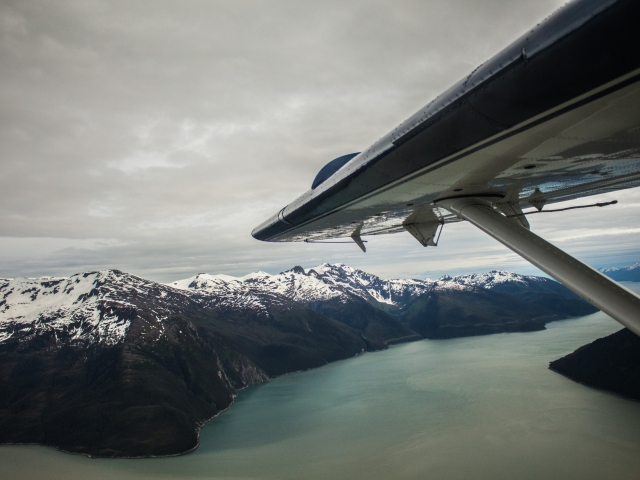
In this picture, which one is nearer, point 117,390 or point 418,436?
point 418,436

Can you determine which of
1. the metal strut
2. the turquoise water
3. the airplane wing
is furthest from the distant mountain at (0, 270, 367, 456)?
the metal strut

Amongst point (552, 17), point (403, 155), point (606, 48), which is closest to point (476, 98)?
point (552, 17)

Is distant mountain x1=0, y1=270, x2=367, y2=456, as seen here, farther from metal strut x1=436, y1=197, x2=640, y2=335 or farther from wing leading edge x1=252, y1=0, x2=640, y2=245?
metal strut x1=436, y1=197, x2=640, y2=335

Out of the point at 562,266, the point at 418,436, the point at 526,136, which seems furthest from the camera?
the point at 418,436

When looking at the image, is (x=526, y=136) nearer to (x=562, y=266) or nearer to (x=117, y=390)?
(x=562, y=266)

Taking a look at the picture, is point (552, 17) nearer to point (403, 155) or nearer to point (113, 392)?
point (403, 155)

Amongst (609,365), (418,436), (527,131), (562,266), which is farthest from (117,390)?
(609,365)

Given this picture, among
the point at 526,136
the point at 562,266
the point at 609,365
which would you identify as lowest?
the point at 609,365

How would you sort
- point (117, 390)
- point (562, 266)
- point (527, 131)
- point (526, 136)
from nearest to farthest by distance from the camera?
point (527, 131) < point (526, 136) < point (562, 266) < point (117, 390)
